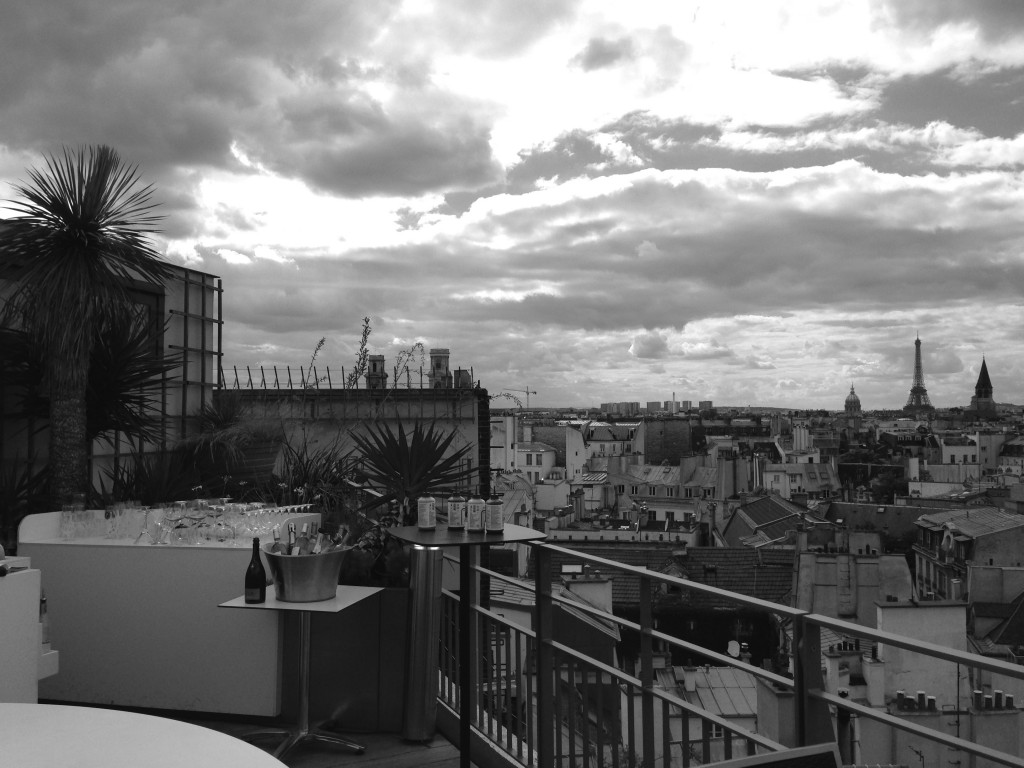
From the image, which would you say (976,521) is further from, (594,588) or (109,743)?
(109,743)

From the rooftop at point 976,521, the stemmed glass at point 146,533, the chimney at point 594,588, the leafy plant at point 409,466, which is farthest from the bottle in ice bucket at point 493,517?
the rooftop at point 976,521

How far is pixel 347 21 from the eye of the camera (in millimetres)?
6887

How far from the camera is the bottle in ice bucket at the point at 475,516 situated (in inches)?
105

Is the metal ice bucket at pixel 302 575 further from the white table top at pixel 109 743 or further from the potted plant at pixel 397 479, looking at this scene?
the white table top at pixel 109 743

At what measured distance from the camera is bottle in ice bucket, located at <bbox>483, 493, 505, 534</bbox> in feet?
8.49

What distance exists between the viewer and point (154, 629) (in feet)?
11.5

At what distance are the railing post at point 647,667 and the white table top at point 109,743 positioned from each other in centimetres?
112

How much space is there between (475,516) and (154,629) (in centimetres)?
171

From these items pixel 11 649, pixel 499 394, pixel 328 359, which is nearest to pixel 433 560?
pixel 11 649

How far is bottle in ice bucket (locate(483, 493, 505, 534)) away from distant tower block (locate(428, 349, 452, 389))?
541cm

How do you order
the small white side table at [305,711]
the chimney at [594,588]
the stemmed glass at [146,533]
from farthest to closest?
the chimney at [594,588]
the stemmed glass at [146,533]
the small white side table at [305,711]

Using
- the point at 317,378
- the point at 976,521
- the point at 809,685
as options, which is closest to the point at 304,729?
the point at 809,685

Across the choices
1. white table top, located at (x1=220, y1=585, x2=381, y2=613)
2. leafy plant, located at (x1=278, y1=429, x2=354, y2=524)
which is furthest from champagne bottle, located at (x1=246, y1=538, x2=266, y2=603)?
leafy plant, located at (x1=278, y1=429, x2=354, y2=524)

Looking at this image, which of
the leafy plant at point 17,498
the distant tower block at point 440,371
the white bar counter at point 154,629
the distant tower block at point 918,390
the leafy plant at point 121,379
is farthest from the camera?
the distant tower block at point 918,390
